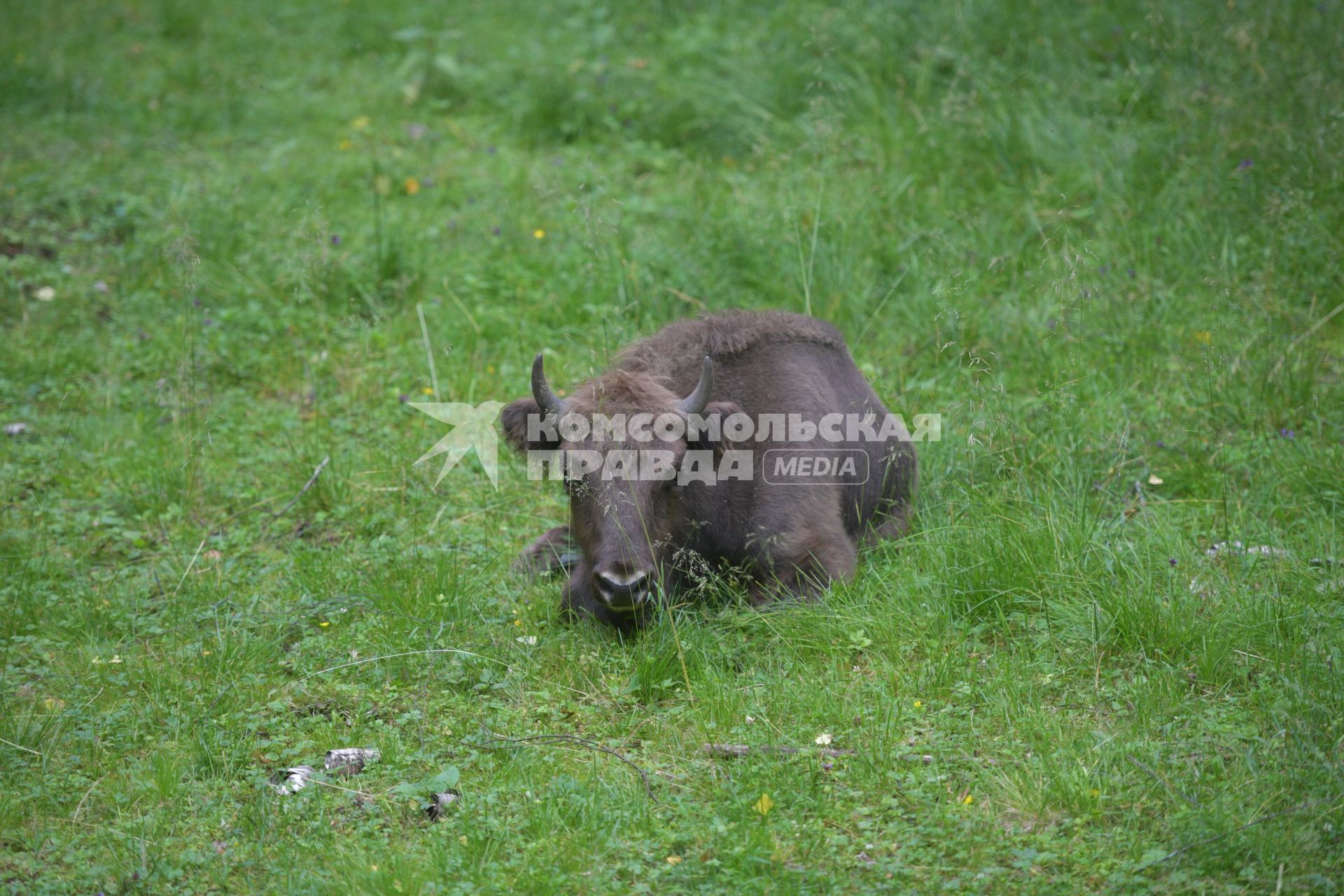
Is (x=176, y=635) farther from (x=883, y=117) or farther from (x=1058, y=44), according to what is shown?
(x=1058, y=44)

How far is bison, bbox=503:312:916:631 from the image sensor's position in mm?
5160

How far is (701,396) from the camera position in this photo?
5.29 meters

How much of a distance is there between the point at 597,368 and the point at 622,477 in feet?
5.83

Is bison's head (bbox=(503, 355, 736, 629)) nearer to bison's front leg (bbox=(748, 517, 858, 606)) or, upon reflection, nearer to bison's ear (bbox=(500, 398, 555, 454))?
bison's ear (bbox=(500, 398, 555, 454))

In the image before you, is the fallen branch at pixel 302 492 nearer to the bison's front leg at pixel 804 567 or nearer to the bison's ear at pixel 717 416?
the bison's ear at pixel 717 416

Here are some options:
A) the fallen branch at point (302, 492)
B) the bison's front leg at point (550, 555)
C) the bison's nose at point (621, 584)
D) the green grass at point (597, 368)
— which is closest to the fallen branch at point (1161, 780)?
the green grass at point (597, 368)

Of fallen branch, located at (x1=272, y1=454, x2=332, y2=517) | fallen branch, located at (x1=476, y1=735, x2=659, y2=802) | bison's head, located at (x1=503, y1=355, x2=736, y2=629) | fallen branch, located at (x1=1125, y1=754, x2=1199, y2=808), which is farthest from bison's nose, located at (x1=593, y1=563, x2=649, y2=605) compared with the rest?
fallen branch, located at (x1=272, y1=454, x2=332, y2=517)

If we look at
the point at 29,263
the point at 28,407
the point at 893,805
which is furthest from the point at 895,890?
the point at 29,263

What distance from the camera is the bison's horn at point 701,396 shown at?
5250 mm

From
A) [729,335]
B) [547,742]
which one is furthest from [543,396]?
[547,742]

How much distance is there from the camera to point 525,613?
18.0ft

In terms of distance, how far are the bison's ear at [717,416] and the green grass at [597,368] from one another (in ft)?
2.45

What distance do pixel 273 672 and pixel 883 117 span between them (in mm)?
6110

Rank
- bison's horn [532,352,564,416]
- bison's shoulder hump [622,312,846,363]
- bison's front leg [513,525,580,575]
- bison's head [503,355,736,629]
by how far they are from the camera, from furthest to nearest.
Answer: bison's shoulder hump [622,312,846,363] → bison's front leg [513,525,580,575] → bison's horn [532,352,564,416] → bison's head [503,355,736,629]
